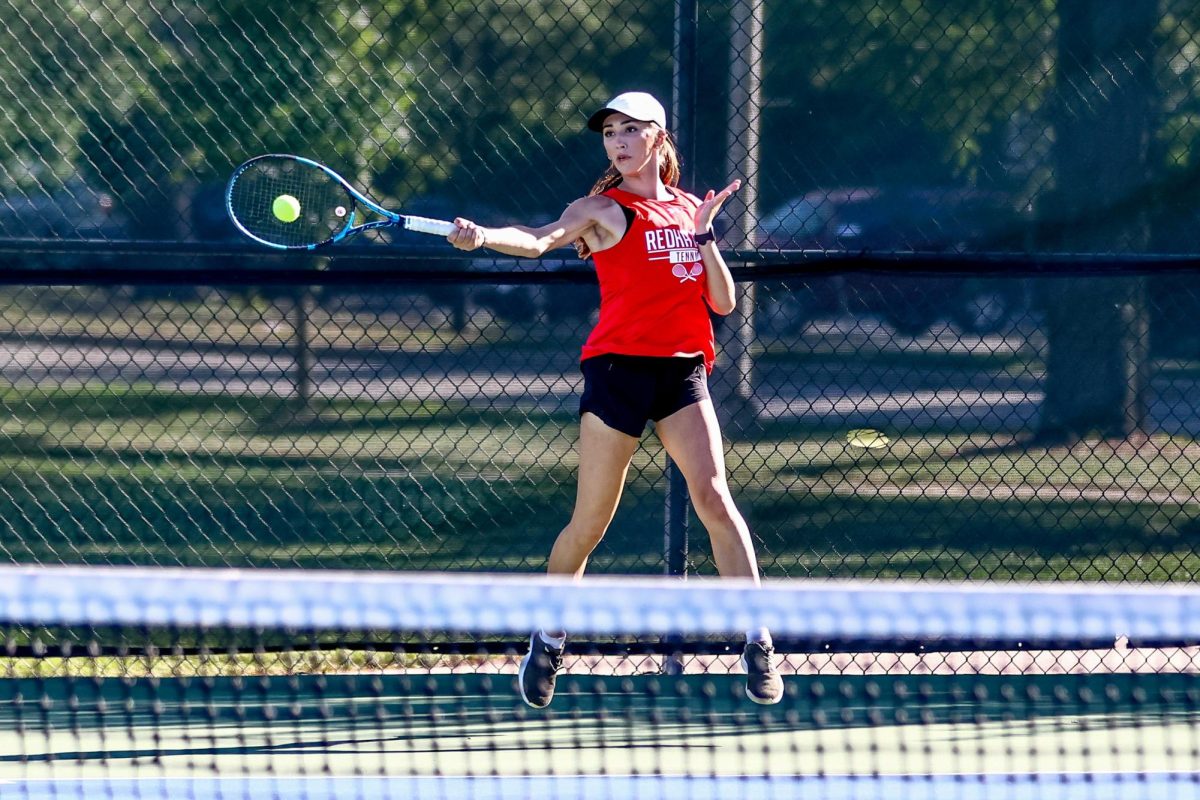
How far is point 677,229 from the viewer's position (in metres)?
3.73

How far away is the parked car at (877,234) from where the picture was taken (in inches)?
169

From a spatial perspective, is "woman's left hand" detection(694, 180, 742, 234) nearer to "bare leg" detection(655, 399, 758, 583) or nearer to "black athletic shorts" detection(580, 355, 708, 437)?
"black athletic shorts" detection(580, 355, 708, 437)

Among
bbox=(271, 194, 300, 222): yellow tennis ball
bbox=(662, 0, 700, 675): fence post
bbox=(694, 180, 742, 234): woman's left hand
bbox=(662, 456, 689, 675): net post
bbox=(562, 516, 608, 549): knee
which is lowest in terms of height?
bbox=(562, 516, 608, 549): knee

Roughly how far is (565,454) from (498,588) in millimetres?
2018

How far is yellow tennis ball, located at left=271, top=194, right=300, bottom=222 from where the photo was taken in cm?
381

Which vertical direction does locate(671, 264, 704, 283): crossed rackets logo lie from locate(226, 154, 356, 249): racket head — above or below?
below

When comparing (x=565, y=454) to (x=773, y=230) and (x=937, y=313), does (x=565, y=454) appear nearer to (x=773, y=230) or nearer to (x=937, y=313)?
(x=773, y=230)

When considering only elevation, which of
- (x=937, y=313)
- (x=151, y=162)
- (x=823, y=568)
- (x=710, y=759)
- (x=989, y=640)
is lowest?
(x=710, y=759)

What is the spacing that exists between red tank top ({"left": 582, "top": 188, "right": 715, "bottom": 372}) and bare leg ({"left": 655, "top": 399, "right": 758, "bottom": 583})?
0.18 meters

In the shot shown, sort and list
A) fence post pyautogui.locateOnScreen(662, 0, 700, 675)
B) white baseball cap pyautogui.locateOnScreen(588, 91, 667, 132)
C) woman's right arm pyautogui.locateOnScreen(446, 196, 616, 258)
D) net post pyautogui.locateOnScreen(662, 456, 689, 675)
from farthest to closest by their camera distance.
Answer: net post pyautogui.locateOnScreen(662, 456, 689, 675) → fence post pyautogui.locateOnScreen(662, 0, 700, 675) → white baseball cap pyautogui.locateOnScreen(588, 91, 667, 132) → woman's right arm pyautogui.locateOnScreen(446, 196, 616, 258)

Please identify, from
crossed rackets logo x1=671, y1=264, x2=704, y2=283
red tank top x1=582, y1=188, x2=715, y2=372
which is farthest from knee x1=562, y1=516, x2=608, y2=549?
crossed rackets logo x1=671, y1=264, x2=704, y2=283

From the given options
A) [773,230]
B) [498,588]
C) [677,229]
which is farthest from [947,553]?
[498,588]

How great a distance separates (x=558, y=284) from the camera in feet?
14.1

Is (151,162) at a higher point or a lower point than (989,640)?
higher
